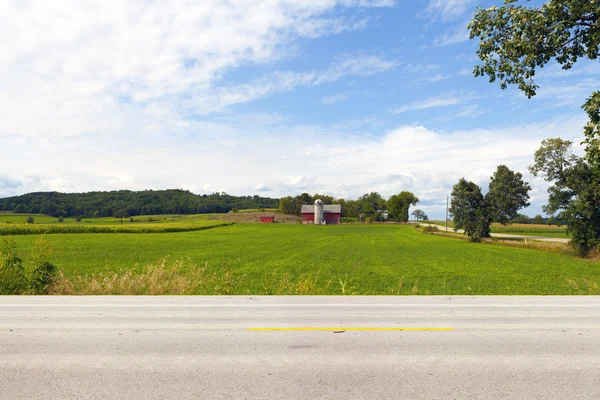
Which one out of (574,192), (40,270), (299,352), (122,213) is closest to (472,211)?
(574,192)

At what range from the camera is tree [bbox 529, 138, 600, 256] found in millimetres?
32719

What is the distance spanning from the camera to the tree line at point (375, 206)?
586ft

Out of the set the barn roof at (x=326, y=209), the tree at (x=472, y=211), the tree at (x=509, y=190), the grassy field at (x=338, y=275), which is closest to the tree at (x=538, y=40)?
the grassy field at (x=338, y=275)

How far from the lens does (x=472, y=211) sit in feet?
197

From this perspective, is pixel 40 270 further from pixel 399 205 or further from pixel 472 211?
pixel 399 205

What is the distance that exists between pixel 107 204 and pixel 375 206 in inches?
4413

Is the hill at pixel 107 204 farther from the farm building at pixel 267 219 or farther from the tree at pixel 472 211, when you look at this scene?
the tree at pixel 472 211

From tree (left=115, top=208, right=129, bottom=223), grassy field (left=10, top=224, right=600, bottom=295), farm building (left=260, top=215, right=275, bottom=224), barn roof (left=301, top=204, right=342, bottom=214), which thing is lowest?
grassy field (left=10, top=224, right=600, bottom=295)

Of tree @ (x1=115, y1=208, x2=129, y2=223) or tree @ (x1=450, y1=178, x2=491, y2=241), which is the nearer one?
tree @ (x1=450, y1=178, x2=491, y2=241)

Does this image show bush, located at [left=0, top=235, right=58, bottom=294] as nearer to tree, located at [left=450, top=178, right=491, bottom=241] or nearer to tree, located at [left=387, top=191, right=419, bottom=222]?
tree, located at [left=450, top=178, right=491, bottom=241]

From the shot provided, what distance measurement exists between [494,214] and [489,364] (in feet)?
200

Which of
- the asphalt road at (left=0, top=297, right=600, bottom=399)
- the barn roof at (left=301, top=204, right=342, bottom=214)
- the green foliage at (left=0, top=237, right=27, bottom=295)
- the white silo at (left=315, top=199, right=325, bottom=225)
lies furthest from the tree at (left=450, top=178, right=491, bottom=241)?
the barn roof at (left=301, top=204, right=342, bottom=214)

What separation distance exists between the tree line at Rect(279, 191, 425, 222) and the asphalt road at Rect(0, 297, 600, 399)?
543 feet

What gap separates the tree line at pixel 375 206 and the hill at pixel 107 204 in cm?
3473
